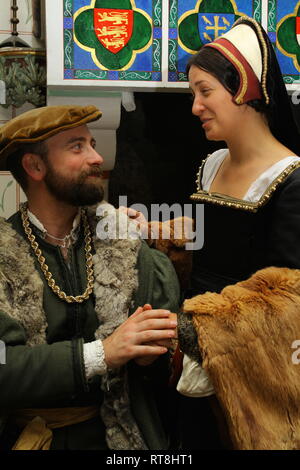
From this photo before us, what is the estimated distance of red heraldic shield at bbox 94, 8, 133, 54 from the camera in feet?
6.77

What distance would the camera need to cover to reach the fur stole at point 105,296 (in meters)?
1.41

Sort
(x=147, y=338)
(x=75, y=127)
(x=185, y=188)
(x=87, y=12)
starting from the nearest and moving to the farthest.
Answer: (x=147, y=338)
(x=75, y=127)
(x=87, y=12)
(x=185, y=188)

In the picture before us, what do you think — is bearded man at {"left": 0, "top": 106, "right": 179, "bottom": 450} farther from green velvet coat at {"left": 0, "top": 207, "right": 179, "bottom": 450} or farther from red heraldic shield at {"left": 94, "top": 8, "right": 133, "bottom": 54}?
red heraldic shield at {"left": 94, "top": 8, "right": 133, "bottom": 54}

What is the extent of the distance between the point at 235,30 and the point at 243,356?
0.88 metres

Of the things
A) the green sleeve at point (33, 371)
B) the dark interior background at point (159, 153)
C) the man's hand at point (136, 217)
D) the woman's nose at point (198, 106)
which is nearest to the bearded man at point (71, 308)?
the green sleeve at point (33, 371)

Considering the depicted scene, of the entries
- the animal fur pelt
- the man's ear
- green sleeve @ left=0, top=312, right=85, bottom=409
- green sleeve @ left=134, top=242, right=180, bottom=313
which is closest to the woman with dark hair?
the animal fur pelt

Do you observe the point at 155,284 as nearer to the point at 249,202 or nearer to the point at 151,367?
the point at 151,367

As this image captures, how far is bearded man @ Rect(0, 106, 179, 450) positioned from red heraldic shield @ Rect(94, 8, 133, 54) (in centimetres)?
64

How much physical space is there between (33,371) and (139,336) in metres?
0.26

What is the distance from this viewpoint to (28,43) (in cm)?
249

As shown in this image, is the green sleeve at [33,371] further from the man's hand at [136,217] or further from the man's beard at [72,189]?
the man's hand at [136,217]

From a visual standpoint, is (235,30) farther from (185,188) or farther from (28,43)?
(28,43)
